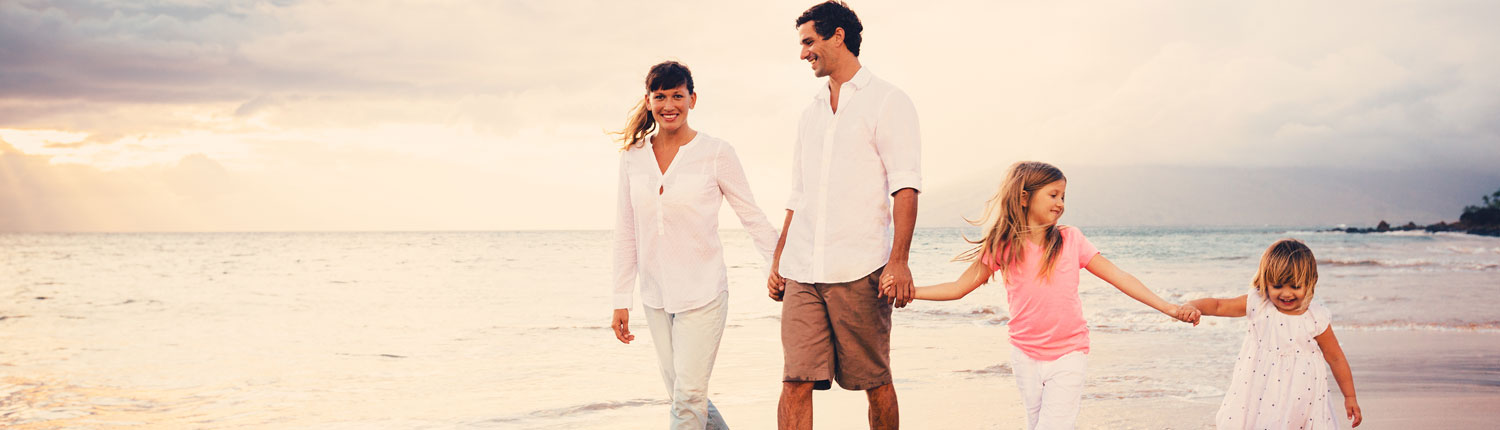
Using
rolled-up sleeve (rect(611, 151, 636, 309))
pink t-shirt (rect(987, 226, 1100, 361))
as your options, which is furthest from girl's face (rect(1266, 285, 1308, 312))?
rolled-up sleeve (rect(611, 151, 636, 309))

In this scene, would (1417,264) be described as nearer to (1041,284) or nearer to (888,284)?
(1041,284)

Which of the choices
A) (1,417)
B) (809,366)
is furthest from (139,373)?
(809,366)

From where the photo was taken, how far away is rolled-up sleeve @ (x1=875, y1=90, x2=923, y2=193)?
3195 millimetres

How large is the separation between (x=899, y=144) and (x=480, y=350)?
22.2 feet

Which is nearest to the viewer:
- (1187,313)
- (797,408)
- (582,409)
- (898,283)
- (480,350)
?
(898,283)

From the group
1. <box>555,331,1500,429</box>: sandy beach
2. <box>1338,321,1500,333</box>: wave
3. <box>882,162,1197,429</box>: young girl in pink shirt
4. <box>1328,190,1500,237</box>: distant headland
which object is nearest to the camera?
<box>882,162,1197,429</box>: young girl in pink shirt

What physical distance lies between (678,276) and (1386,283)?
54.3ft

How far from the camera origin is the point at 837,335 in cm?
334

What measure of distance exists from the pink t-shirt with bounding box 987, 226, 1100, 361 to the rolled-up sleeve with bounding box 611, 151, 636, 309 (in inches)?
59.6

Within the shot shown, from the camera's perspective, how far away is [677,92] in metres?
3.61

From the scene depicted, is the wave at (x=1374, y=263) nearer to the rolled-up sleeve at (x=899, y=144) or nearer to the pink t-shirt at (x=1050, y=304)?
the pink t-shirt at (x=1050, y=304)

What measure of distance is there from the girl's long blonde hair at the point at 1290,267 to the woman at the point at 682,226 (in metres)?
1.90

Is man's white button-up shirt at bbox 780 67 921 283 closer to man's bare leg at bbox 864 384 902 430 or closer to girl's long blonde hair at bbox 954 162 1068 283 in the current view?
girl's long blonde hair at bbox 954 162 1068 283

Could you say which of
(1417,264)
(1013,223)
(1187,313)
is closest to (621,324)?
(1013,223)
